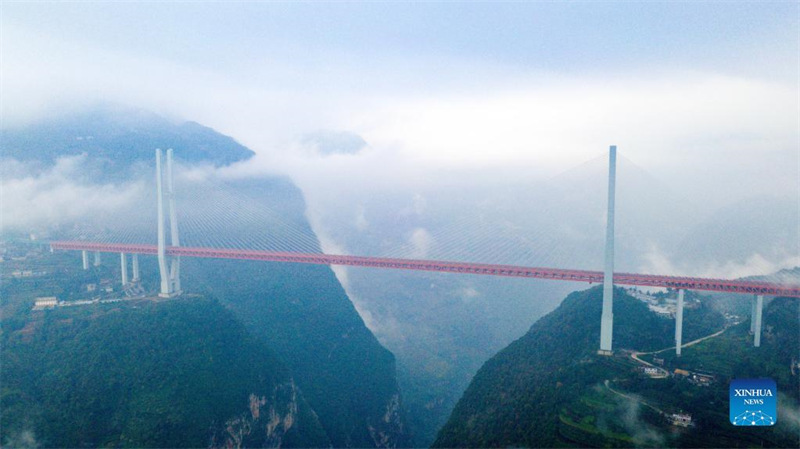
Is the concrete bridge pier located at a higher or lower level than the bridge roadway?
lower

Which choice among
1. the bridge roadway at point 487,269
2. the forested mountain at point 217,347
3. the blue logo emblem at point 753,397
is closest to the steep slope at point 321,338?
the forested mountain at point 217,347

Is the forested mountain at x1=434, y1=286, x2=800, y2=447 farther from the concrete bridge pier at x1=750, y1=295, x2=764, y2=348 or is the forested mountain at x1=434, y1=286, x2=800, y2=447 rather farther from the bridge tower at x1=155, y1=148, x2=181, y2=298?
the bridge tower at x1=155, y1=148, x2=181, y2=298

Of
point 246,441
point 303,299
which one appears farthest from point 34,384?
point 303,299

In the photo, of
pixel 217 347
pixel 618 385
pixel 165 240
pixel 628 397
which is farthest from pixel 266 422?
pixel 628 397

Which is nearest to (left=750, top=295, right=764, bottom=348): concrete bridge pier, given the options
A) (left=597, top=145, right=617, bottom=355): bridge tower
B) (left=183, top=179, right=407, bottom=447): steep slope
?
(left=597, top=145, right=617, bottom=355): bridge tower

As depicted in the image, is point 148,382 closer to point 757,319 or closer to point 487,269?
point 487,269

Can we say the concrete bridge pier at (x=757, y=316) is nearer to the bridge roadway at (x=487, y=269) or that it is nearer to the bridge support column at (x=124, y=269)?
Result: the bridge roadway at (x=487, y=269)
